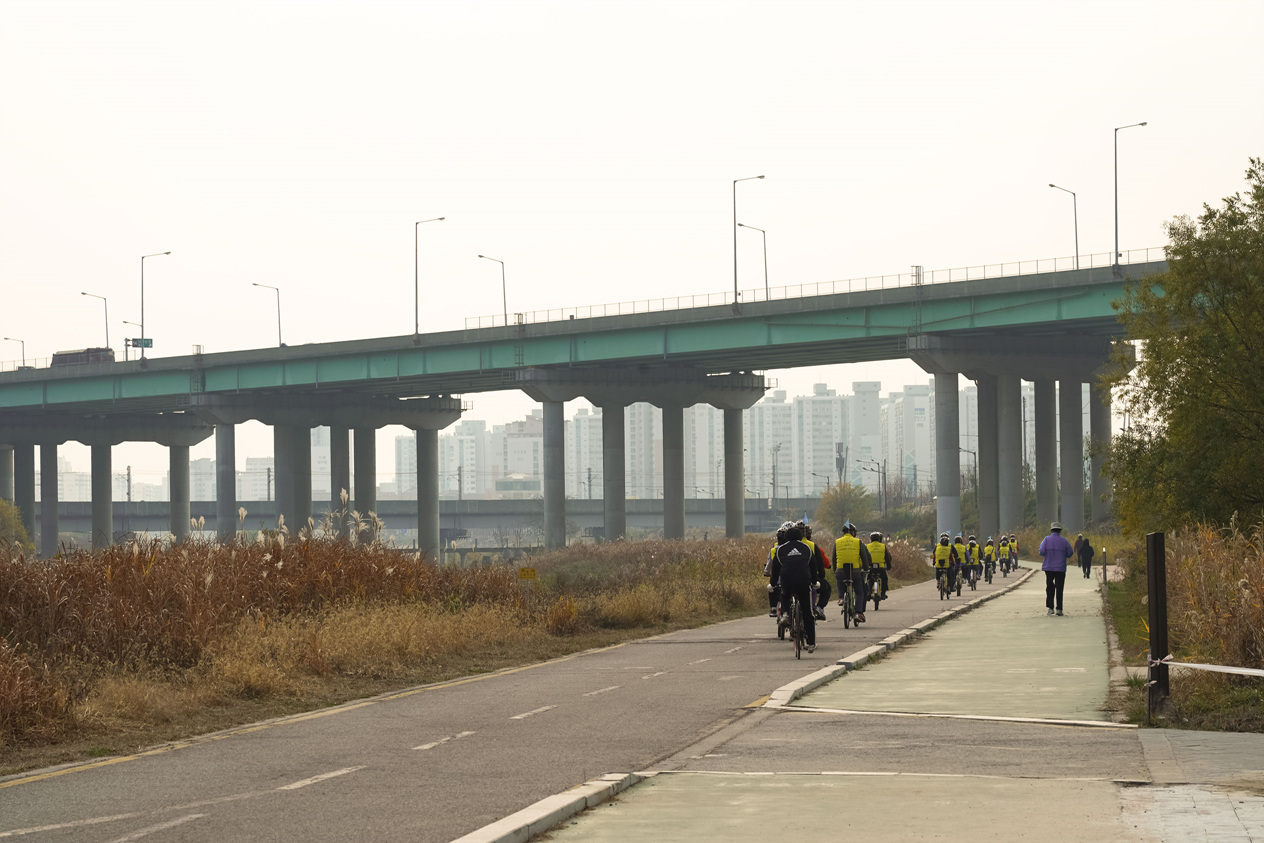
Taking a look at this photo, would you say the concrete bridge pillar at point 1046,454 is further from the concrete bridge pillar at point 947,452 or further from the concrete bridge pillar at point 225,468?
the concrete bridge pillar at point 225,468

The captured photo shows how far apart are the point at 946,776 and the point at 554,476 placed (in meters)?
77.8

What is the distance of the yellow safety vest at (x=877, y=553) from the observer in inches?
1149

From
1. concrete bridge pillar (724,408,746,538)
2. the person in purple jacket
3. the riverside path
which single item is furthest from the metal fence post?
concrete bridge pillar (724,408,746,538)

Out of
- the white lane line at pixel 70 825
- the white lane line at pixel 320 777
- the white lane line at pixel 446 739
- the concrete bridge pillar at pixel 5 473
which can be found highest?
the concrete bridge pillar at pixel 5 473

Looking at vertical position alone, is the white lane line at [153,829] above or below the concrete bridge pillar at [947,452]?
below

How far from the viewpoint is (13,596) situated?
52.4ft

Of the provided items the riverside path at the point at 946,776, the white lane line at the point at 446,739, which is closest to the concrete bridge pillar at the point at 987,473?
the riverside path at the point at 946,776

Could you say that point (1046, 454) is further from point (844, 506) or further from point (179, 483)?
point (179, 483)

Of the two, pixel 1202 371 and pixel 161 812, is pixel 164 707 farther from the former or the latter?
pixel 1202 371

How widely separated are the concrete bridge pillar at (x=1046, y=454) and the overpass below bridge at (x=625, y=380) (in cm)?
12

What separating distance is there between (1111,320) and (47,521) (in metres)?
82.3

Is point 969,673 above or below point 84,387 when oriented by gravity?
below

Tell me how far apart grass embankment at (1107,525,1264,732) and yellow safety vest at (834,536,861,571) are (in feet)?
26.1

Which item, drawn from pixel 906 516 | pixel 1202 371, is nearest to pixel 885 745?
pixel 1202 371
